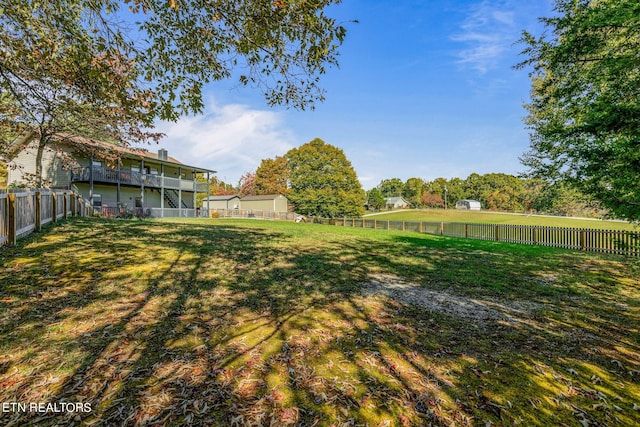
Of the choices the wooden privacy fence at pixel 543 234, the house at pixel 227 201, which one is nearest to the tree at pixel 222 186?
the house at pixel 227 201

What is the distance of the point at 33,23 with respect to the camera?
195 inches

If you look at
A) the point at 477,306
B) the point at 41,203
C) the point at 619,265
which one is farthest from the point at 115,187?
the point at 619,265

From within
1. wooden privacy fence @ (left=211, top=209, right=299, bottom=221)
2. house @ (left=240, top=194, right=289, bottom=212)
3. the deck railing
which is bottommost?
wooden privacy fence @ (left=211, top=209, right=299, bottom=221)

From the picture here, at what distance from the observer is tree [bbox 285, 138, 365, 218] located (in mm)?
44031

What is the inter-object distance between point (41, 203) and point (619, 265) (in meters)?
16.7

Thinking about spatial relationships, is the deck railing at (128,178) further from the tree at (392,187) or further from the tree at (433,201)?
the tree at (392,187)

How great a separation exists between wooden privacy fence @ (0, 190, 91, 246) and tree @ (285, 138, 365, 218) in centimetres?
3441

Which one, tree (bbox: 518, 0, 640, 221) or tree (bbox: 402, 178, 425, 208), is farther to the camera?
tree (bbox: 402, 178, 425, 208)

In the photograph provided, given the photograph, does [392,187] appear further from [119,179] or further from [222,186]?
[119,179]

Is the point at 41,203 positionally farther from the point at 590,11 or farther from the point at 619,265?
the point at 619,265

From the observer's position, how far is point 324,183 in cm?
4512

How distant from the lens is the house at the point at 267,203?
42.3 m

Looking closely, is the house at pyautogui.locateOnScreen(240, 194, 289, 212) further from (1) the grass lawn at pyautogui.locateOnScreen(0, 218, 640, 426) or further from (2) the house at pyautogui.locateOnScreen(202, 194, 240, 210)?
(1) the grass lawn at pyautogui.locateOnScreen(0, 218, 640, 426)

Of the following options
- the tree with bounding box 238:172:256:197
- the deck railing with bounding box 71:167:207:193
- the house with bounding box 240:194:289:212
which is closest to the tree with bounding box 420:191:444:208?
the tree with bounding box 238:172:256:197
